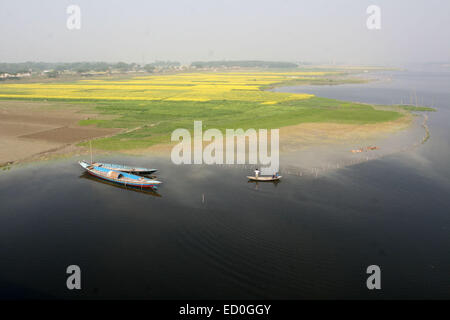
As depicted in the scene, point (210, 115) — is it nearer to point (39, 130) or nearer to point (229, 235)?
point (39, 130)

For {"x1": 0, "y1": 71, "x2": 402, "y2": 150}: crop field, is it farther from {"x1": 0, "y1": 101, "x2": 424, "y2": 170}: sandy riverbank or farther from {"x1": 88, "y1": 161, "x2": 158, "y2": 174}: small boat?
{"x1": 88, "y1": 161, "x2": 158, "y2": 174}: small boat

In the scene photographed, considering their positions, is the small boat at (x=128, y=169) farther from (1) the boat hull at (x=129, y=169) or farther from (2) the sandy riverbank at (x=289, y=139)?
(2) the sandy riverbank at (x=289, y=139)

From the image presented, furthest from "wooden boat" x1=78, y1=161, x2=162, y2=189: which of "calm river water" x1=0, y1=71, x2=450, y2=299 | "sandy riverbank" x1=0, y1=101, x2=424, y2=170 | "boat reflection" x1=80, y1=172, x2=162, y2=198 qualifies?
"sandy riverbank" x1=0, y1=101, x2=424, y2=170

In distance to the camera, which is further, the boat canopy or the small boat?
the small boat

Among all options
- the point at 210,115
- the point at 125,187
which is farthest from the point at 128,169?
the point at 210,115

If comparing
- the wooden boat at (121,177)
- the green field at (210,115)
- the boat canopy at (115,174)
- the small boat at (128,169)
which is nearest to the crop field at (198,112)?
the green field at (210,115)

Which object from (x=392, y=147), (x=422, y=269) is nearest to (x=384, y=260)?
(x=422, y=269)
